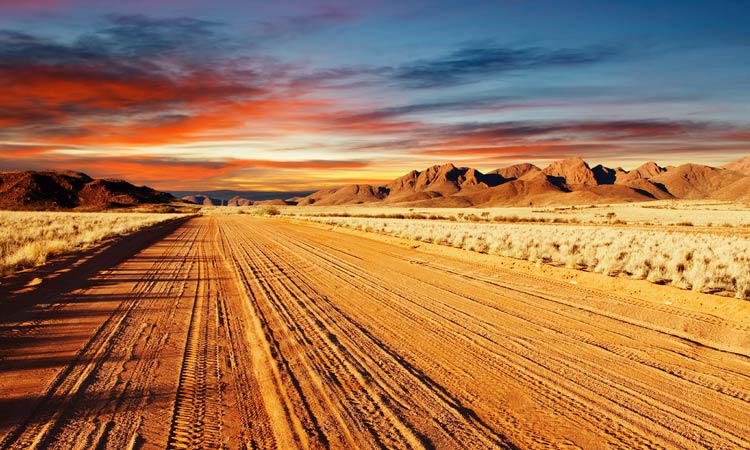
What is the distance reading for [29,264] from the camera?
14.1 meters

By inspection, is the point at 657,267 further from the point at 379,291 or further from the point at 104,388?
the point at 104,388

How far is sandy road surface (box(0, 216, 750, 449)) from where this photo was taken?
13.7 feet

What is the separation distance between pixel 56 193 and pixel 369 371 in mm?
159390

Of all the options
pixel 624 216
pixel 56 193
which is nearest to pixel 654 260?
pixel 624 216

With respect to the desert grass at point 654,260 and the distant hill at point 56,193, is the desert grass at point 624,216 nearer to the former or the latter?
the desert grass at point 654,260

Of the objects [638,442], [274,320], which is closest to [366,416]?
[638,442]

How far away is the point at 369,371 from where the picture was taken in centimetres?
563

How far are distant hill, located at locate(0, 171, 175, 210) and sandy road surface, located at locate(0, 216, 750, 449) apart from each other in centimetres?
13026

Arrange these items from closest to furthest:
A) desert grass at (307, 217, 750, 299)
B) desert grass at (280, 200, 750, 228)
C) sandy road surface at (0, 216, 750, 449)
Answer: sandy road surface at (0, 216, 750, 449) → desert grass at (307, 217, 750, 299) → desert grass at (280, 200, 750, 228)

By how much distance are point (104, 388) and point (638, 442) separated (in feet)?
18.4

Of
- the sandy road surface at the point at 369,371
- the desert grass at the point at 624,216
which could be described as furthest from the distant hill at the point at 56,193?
the sandy road surface at the point at 369,371

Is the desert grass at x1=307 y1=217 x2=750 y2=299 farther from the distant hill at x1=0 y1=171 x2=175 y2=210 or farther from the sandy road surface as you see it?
the distant hill at x1=0 y1=171 x2=175 y2=210

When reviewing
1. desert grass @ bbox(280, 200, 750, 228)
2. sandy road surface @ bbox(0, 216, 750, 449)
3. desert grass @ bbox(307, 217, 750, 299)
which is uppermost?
desert grass @ bbox(280, 200, 750, 228)

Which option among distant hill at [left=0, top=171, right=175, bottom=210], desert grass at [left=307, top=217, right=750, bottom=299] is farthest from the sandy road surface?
distant hill at [left=0, top=171, right=175, bottom=210]
